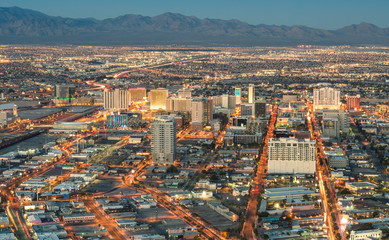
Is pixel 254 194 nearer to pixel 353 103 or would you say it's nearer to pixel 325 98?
pixel 353 103

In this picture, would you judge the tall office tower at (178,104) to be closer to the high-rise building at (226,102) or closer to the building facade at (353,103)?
the high-rise building at (226,102)

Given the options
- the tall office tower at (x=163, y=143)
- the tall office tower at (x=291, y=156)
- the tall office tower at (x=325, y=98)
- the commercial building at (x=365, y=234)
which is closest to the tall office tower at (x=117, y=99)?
the tall office tower at (x=325, y=98)

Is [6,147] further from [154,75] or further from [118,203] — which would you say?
[154,75]

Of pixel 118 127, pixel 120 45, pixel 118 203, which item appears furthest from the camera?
pixel 120 45

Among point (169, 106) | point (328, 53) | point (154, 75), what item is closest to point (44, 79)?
point (154, 75)

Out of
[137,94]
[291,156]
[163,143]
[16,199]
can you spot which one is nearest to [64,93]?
[137,94]

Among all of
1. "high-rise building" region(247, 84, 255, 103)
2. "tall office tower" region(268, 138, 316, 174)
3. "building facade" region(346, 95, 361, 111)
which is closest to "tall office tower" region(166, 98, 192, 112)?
"high-rise building" region(247, 84, 255, 103)

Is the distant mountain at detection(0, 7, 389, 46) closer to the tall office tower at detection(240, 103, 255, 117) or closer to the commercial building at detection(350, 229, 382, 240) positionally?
the tall office tower at detection(240, 103, 255, 117)
